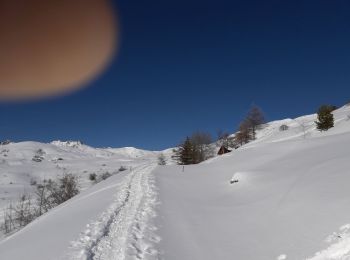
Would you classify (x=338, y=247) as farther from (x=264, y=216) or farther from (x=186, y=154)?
(x=186, y=154)

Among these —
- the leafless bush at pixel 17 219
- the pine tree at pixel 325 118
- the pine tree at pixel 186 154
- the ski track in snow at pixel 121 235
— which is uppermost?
the pine tree at pixel 325 118

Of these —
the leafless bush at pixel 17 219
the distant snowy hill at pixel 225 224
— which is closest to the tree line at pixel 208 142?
the leafless bush at pixel 17 219

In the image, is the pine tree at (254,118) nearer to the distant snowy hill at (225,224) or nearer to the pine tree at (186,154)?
the pine tree at (186,154)

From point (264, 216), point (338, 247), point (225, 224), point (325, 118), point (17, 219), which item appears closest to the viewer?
point (338, 247)

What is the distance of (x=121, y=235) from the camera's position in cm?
1172

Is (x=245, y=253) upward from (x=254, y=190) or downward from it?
downward

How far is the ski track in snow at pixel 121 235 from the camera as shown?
32.7 ft

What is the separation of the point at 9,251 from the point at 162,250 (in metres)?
5.08

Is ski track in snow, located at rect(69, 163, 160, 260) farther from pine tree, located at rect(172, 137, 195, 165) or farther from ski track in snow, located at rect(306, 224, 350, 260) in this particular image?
pine tree, located at rect(172, 137, 195, 165)


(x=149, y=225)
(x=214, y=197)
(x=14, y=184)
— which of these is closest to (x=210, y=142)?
(x=14, y=184)

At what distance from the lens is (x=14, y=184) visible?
5931 centimetres

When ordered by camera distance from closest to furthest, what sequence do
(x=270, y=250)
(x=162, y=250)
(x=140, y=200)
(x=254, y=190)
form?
(x=270, y=250) → (x=162, y=250) → (x=254, y=190) → (x=140, y=200)

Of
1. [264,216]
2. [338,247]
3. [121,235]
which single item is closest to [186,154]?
[264,216]

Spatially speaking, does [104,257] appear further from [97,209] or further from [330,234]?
[97,209]
